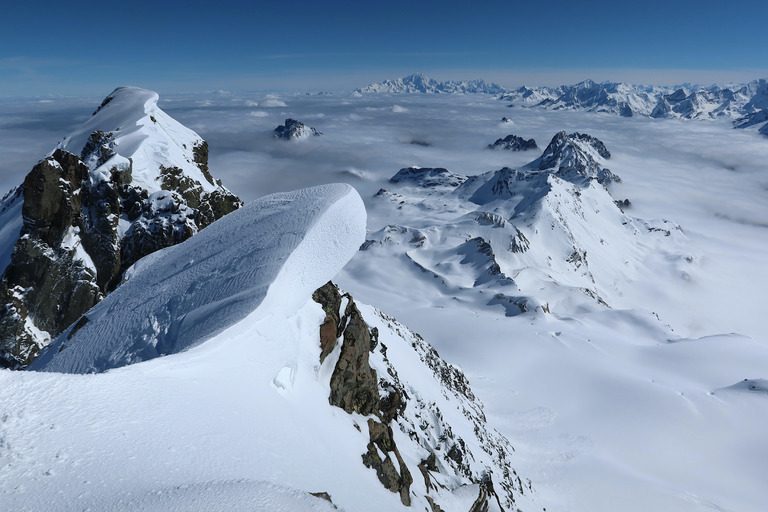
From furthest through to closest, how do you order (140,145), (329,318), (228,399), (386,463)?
(140,145) → (329,318) → (386,463) → (228,399)

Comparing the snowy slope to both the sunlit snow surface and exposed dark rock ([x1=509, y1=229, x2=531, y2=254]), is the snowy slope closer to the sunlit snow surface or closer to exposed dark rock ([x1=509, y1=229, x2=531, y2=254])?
the sunlit snow surface

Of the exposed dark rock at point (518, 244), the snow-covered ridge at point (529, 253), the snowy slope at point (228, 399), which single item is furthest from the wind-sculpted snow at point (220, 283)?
the exposed dark rock at point (518, 244)

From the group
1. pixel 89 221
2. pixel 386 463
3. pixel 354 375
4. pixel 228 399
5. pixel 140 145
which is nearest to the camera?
pixel 228 399

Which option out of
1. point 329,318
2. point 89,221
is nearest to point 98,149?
point 89,221

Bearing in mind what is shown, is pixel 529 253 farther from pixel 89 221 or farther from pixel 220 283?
pixel 220 283

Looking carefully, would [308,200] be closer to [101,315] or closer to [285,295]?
[285,295]

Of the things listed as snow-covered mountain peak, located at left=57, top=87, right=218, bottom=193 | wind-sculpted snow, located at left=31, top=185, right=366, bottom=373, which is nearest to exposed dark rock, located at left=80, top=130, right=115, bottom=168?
snow-covered mountain peak, located at left=57, top=87, right=218, bottom=193
